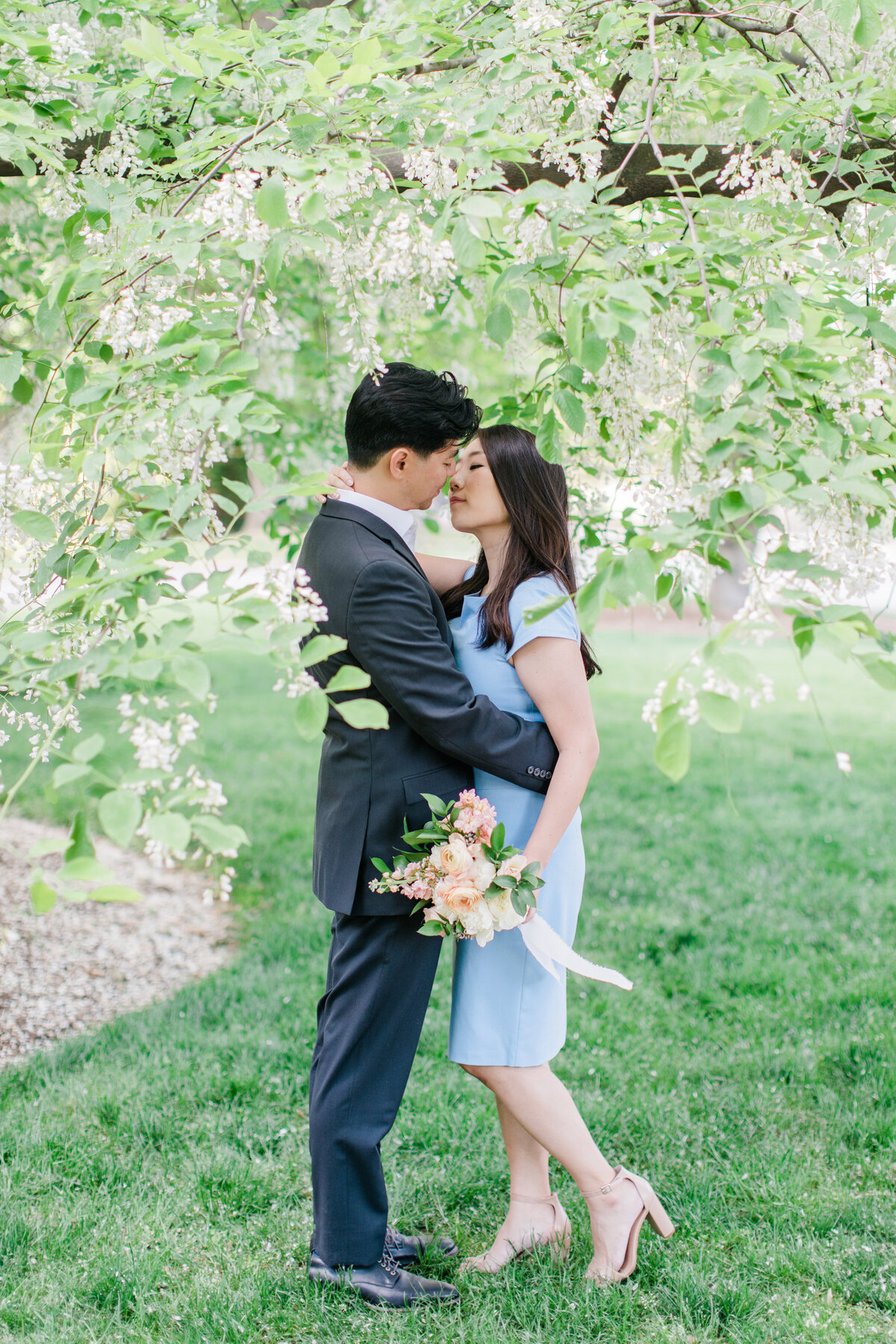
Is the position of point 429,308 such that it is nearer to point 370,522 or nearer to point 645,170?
point 645,170

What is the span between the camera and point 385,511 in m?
2.46

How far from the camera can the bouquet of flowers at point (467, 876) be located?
2176 millimetres

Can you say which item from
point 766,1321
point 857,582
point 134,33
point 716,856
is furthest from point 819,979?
point 134,33

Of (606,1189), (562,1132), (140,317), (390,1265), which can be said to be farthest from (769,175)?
(390,1265)

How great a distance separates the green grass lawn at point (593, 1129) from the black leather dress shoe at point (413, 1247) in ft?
0.29

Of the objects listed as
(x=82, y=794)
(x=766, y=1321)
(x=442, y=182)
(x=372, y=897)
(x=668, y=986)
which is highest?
(x=442, y=182)

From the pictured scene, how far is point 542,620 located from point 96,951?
3.41m

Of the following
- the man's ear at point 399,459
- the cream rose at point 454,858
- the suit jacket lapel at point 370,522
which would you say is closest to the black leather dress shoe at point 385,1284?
the cream rose at point 454,858

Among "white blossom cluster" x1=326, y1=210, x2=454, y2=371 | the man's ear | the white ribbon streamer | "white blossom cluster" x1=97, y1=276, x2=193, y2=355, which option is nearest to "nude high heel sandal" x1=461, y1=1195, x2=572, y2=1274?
the white ribbon streamer

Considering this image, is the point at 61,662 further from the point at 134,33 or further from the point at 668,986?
the point at 668,986

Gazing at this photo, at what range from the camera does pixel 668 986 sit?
4164mm

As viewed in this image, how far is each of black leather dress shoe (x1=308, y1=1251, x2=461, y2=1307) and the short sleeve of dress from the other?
1.56 metres

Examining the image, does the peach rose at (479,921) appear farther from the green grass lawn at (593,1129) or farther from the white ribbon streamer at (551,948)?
the green grass lawn at (593,1129)

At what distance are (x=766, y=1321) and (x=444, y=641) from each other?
5.82ft
